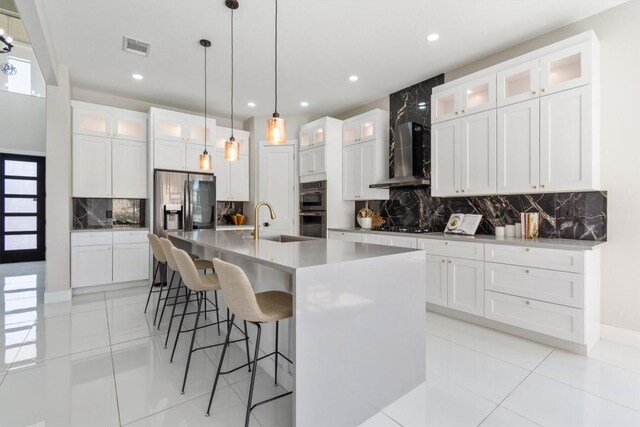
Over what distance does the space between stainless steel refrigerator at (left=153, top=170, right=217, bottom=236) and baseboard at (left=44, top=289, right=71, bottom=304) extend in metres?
1.35

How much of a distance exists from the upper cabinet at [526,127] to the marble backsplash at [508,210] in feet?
1.01

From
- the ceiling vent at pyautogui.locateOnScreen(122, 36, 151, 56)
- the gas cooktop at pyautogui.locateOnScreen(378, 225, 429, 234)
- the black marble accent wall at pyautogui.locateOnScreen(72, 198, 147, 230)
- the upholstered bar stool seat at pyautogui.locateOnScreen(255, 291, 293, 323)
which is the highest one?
the ceiling vent at pyautogui.locateOnScreen(122, 36, 151, 56)

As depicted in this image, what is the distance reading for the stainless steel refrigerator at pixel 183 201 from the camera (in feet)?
16.0

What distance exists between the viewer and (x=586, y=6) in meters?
2.83

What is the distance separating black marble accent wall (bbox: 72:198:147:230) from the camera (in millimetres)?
5000

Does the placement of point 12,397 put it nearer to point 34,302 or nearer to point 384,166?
point 34,302

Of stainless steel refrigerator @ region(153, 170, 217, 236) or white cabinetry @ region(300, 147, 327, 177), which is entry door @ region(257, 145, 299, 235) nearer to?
white cabinetry @ region(300, 147, 327, 177)

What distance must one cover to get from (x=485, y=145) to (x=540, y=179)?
67 centimetres

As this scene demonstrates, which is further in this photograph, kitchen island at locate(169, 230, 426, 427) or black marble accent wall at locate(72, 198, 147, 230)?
black marble accent wall at locate(72, 198, 147, 230)

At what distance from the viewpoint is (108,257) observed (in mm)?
4609

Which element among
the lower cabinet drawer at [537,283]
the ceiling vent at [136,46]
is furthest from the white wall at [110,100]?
the lower cabinet drawer at [537,283]

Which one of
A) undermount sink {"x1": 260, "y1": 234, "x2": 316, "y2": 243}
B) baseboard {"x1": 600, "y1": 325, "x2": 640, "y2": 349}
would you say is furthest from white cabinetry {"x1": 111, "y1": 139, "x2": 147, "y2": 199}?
baseboard {"x1": 600, "y1": 325, "x2": 640, "y2": 349}

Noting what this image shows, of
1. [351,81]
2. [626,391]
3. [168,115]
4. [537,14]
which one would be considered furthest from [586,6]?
[168,115]

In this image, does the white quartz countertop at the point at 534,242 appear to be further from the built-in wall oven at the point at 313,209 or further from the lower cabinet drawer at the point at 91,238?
the lower cabinet drawer at the point at 91,238
